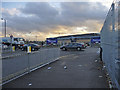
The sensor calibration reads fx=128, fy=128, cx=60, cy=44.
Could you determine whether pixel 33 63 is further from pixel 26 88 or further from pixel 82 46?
pixel 82 46

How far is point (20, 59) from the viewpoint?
8281 millimetres

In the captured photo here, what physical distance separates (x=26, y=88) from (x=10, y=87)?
0.64 metres

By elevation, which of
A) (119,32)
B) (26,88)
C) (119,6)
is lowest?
(26,88)

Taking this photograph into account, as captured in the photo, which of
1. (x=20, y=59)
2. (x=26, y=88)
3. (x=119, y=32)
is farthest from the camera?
(x=20, y=59)

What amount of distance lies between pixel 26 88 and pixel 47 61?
5.34 meters

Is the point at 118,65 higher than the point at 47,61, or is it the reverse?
the point at 118,65

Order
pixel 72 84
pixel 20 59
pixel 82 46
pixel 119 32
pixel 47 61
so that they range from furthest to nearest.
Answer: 1. pixel 82 46
2. pixel 47 61
3. pixel 20 59
4. pixel 72 84
5. pixel 119 32

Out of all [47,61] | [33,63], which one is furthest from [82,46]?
[33,63]

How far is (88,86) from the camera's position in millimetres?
4852

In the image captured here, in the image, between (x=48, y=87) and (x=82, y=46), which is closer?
(x=48, y=87)

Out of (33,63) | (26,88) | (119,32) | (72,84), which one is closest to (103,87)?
(72,84)

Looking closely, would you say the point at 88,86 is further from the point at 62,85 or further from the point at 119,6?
the point at 119,6

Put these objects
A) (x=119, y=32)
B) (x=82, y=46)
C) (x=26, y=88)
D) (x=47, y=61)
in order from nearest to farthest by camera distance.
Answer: (x=119, y=32) → (x=26, y=88) → (x=47, y=61) → (x=82, y=46)

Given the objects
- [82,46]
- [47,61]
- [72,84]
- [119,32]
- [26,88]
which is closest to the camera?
[119,32]
